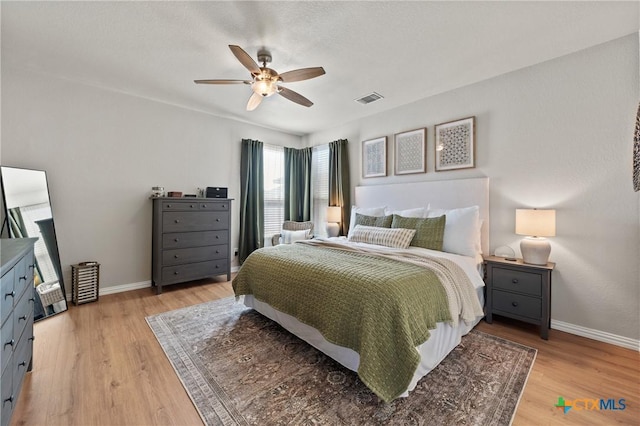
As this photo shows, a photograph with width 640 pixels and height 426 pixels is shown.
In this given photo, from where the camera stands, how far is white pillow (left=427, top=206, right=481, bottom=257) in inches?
106

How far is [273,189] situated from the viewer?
498cm

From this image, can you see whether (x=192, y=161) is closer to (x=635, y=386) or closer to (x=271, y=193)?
(x=271, y=193)

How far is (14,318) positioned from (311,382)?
1.69 m

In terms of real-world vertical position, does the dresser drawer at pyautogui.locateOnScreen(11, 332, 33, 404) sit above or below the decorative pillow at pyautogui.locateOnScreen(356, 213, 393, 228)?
below

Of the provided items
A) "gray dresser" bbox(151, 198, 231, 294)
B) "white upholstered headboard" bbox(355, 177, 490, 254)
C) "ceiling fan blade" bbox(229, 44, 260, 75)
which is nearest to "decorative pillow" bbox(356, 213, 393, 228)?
"white upholstered headboard" bbox(355, 177, 490, 254)

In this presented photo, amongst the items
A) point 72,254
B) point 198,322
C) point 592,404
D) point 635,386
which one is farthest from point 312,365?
point 72,254

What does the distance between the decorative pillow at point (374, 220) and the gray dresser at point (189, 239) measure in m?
1.97

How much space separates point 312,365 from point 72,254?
127 inches

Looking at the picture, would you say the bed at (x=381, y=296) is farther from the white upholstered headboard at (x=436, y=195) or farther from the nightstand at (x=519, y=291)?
the nightstand at (x=519, y=291)

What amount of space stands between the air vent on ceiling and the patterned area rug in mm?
2916

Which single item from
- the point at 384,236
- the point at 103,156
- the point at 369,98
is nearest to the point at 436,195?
the point at 384,236

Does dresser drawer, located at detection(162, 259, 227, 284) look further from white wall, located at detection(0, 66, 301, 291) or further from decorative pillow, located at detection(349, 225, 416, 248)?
decorative pillow, located at detection(349, 225, 416, 248)

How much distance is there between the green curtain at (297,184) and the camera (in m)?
5.08

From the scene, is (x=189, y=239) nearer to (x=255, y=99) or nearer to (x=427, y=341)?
A: (x=255, y=99)
